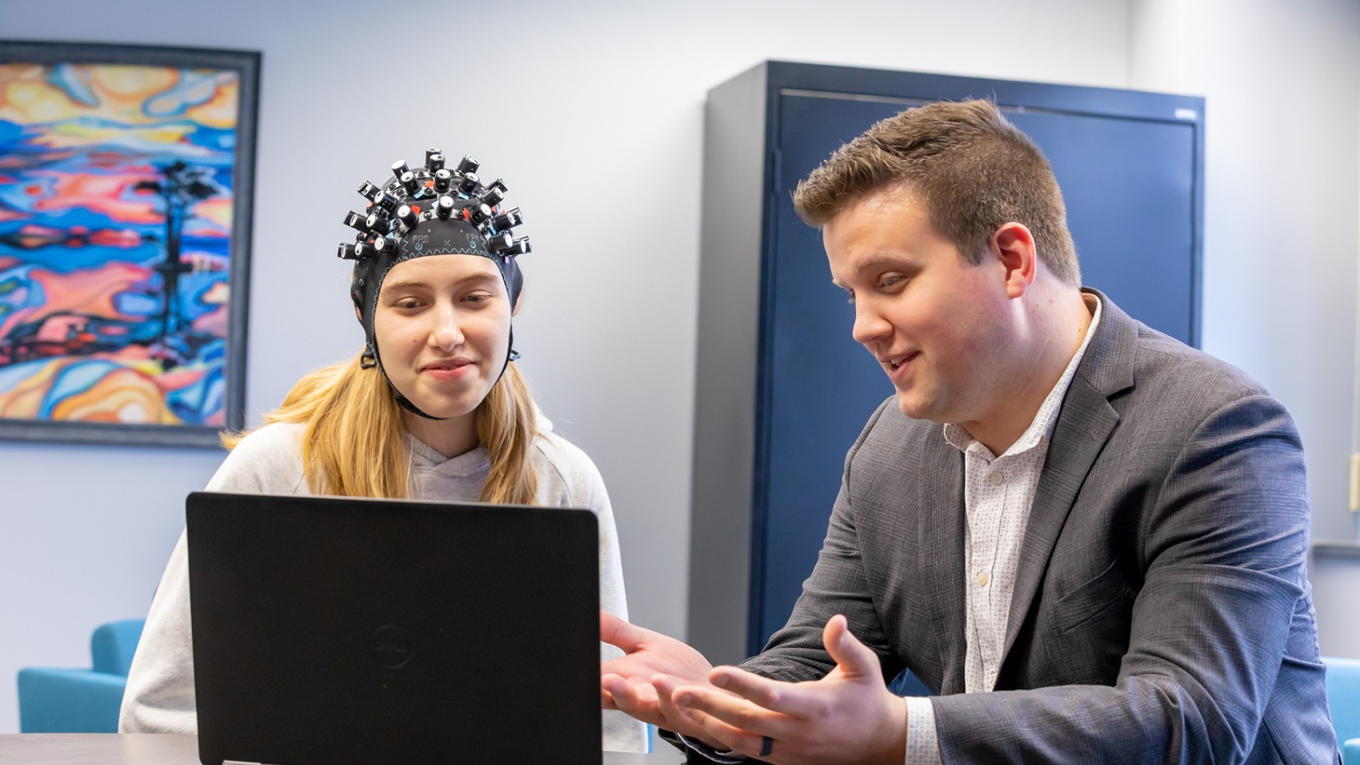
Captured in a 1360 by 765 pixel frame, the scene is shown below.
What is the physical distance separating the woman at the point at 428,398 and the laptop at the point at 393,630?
55 centimetres

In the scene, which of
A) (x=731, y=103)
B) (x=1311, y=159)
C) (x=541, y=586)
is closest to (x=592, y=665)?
(x=541, y=586)

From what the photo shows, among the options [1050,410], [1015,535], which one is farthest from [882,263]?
[1015,535]

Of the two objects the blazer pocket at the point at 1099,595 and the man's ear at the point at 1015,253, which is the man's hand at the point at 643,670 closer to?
the blazer pocket at the point at 1099,595

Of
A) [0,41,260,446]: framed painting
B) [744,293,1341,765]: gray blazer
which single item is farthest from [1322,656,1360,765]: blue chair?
[0,41,260,446]: framed painting

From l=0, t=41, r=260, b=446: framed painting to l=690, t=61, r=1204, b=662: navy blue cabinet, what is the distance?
1386 millimetres

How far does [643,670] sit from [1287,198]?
306cm


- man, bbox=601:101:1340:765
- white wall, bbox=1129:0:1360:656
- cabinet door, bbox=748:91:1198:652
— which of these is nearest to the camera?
man, bbox=601:101:1340:765

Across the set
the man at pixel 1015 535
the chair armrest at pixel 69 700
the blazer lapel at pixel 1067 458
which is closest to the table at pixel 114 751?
the man at pixel 1015 535

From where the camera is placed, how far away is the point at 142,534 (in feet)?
11.4

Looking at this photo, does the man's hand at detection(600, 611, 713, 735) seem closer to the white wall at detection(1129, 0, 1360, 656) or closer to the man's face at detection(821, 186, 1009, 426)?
the man's face at detection(821, 186, 1009, 426)

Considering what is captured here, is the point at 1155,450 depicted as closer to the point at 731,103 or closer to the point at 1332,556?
the point at 731,103

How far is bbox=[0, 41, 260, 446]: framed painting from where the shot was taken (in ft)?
11.3

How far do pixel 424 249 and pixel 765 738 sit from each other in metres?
1.00

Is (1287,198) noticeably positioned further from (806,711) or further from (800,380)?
(806,711)
